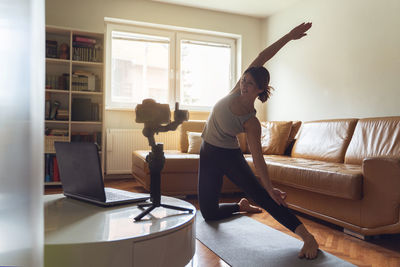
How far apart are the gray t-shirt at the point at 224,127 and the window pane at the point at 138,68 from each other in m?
2.70

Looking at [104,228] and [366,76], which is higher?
[366,76]

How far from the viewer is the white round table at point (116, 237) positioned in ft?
2.42

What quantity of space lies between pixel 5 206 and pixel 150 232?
2.02ft

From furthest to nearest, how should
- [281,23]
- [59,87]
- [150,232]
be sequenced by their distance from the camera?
[281,23]
[59,87]
[150,232]

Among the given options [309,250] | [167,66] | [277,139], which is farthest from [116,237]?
[167,66]

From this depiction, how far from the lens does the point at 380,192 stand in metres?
1.93

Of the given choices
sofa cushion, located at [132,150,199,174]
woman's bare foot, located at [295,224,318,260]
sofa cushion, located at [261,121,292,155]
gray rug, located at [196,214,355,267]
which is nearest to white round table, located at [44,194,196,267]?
gray rug, located at [196,214,355,267]

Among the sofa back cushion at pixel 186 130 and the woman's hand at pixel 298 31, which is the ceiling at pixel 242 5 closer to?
the sofa back cushion at pixel 186 130

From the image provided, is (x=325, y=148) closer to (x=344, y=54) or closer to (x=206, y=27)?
(x=344, y=54)

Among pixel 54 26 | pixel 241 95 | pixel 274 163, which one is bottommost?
pixel 274 163

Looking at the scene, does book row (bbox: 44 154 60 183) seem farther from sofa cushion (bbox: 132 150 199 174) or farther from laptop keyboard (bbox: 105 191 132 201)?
laptop keyboard (bbox: 105 191 132 201)

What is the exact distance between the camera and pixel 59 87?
387 centimetres

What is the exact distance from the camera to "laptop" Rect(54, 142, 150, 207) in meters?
1.08

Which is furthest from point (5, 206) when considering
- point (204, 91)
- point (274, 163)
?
point (204, 91)
